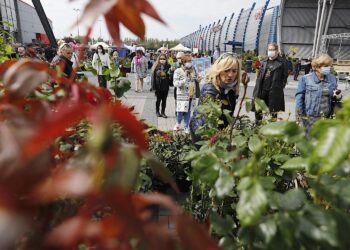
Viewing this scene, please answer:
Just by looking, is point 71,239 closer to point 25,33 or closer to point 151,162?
point 151,162

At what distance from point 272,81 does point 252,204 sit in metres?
5.93

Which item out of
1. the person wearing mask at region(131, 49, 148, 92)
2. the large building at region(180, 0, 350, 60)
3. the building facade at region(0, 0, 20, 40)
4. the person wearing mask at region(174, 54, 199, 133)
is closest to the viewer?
the building facade at region(0, 0, 20, 40)

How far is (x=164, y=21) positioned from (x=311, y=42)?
27671 mm

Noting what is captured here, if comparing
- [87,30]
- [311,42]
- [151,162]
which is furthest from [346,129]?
[311,42]

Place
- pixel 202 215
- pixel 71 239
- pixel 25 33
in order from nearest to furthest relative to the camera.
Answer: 1. pixel 71 239
2. pixel 202 215
3. pixel 25 33

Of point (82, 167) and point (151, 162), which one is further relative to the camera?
point (151, 162)

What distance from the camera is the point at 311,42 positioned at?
1003 inches

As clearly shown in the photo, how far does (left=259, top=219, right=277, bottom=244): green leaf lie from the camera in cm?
59

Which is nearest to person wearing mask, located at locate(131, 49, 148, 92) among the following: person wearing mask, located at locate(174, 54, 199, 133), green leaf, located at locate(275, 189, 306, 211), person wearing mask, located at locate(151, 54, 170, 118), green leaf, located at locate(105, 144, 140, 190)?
person wearing mask, located at locate(151, 54, 170, 118)

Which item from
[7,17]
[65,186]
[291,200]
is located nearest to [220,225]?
[291,200]

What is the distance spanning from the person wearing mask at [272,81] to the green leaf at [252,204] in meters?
5.74

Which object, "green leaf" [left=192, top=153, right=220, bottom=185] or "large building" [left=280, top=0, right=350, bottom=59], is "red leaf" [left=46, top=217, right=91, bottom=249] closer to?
"green leaf" [left=192, top=153, right=220, bottom=185]

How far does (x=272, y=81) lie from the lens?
20.3ft

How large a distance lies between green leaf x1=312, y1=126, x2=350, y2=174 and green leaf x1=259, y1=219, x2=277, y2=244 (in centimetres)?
14
